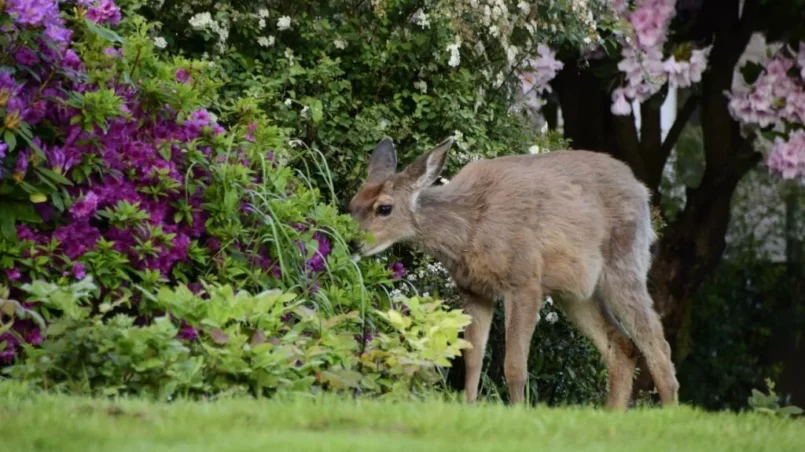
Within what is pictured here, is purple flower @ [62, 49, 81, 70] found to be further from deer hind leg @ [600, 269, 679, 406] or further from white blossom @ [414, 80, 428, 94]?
deer hind leg @ [600, 269, 679, 406]

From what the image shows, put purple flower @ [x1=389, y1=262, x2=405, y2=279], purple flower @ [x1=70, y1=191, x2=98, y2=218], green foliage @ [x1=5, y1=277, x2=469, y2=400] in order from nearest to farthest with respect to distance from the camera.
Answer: green foliage @ [x1=5, y1=277, x2=469, y2=400]
purple flower @ [x1=70, y1=191, x2=98, y2=218]
purple flower @ [x1=389, y1=262, x2=405, y2=279]

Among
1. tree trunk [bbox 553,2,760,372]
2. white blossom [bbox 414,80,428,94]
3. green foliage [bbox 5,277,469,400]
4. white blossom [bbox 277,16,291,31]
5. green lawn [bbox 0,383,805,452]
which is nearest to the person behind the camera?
green lawn [bbox 0,383,805,452]

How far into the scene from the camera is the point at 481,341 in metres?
9.41

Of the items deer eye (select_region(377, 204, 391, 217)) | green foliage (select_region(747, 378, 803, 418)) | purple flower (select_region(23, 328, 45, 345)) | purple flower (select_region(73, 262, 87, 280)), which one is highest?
deer eye (select_region(377, 204, 391, 217))

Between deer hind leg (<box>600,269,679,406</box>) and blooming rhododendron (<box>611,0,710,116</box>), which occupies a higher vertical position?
blooming rhododendron (<box>611,0,710,116</box>)

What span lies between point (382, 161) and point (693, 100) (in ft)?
20.6

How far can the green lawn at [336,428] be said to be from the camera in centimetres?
543

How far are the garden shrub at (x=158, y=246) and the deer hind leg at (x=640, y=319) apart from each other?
154cm

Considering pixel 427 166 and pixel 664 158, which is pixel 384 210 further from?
pixel 664 158

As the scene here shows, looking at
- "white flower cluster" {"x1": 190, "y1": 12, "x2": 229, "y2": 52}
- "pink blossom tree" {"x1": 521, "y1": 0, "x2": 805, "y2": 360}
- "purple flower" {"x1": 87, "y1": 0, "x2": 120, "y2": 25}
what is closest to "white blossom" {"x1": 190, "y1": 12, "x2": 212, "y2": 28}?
"white flower cluster" {"x1": 190, "y1": 12, "x2": 229, "y2": 52}

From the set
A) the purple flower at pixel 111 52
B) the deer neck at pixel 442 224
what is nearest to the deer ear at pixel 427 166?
the deer neck at pixel 442 224

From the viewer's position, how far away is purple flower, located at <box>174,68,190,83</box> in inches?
344

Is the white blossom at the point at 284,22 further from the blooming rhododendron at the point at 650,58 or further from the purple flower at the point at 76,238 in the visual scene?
the blooming rhododendron at the point at 650,58

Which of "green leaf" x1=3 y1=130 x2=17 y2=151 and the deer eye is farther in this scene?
the deer eye
